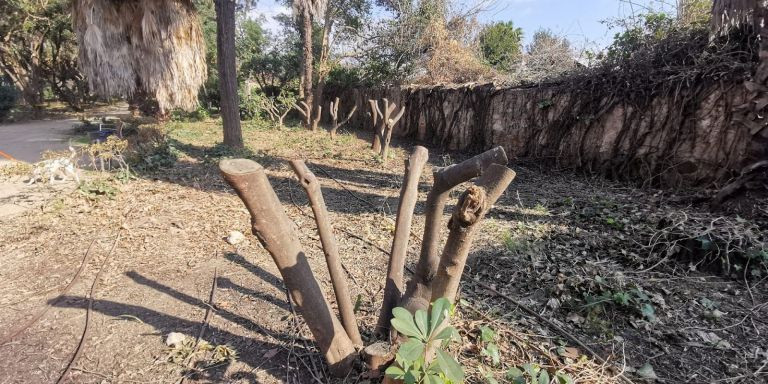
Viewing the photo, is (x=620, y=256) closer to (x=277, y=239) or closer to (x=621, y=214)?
(x=621, y=214)

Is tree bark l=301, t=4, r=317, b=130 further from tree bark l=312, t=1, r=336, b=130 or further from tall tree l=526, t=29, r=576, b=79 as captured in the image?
tall tree l=526, t=29, r=576, b=79

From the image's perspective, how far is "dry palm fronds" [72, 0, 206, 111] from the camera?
7.24 metres

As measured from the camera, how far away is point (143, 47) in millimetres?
7551

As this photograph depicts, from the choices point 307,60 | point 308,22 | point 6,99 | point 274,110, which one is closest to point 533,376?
point 307,60

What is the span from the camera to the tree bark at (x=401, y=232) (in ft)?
5.80

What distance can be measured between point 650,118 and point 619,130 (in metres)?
0.40

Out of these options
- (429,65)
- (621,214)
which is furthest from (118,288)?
(429,65)

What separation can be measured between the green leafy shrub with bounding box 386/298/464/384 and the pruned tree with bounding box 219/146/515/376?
0.77 feet

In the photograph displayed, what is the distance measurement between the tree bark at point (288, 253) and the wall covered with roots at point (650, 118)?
14.0 ft

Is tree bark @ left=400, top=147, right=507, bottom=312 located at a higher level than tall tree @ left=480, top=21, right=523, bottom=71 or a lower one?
lower

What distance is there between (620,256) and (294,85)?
629 inches

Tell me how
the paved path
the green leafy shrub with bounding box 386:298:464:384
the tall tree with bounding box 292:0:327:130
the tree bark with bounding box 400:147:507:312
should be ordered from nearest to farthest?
the green leafy shrub with bounding box 386:298:464:384 < the tree bark with bounding box 400:147:507:312 < the paved path < the tall tree with bounding box 292:0:327:130

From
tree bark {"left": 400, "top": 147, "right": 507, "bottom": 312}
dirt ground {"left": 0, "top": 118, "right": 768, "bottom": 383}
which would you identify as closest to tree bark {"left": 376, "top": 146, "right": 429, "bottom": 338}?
tree bark {"left": 400, "top": 147, "right": 507, "bottom": 312}

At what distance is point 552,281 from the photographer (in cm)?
249
